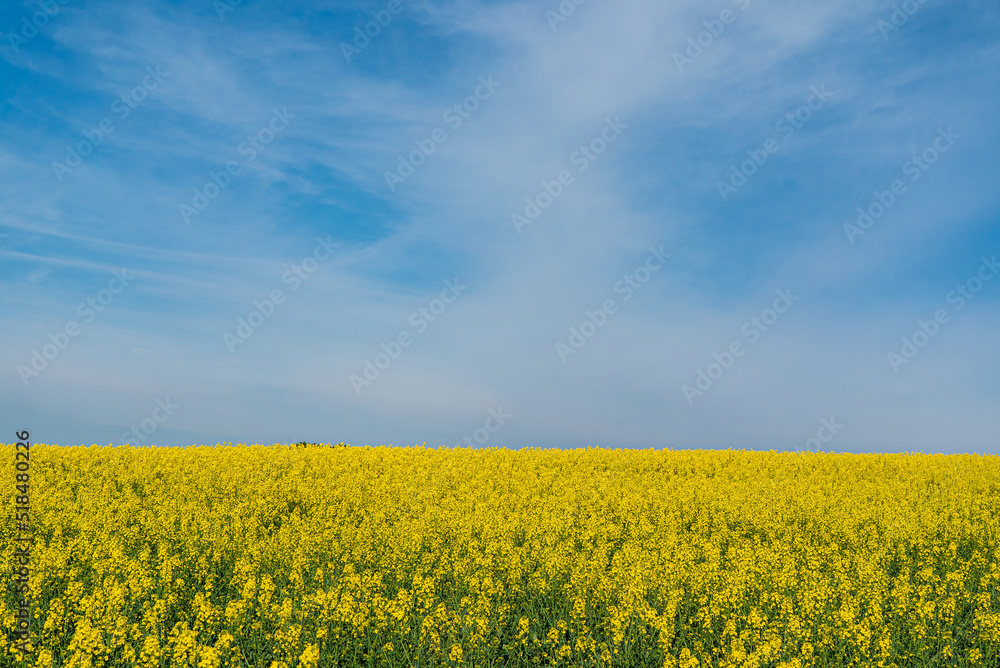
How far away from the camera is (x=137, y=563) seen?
8.84 m

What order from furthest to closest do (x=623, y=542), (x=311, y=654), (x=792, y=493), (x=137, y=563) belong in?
(x=792, y=493) < (x=623, y=542) < (x=137, y=563) < (x=311, y=654)

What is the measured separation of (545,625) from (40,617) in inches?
236

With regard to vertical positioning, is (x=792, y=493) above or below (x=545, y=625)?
above

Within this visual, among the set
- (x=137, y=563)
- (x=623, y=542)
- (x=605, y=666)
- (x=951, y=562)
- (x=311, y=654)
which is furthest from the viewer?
(x=623, y=542)

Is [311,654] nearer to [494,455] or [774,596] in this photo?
[774,596]

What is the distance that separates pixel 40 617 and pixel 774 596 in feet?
28.3

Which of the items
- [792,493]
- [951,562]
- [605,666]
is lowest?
[605,666]

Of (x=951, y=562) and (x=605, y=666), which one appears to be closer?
(x=605, y=666)

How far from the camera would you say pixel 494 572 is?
9.30 meters

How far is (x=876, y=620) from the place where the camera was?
7293 millimetres

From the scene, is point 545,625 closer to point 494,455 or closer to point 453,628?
point 453,628

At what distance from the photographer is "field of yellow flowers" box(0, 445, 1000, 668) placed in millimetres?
6891

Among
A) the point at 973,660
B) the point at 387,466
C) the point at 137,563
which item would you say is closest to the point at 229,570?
the point at 137,563

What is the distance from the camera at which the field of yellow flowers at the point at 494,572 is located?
6.89 m
